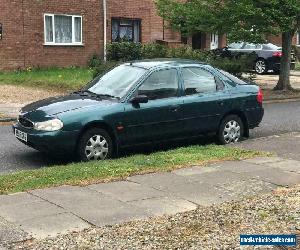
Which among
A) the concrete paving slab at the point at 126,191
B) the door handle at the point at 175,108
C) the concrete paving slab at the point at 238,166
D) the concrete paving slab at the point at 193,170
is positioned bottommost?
the concrete paving slab at the point at 126,191

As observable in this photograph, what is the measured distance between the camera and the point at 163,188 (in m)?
6.63

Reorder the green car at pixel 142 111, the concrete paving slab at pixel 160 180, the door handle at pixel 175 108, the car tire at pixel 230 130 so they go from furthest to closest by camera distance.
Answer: the car tire at pixel 230 130, the door handle at pixel 175 108, the green car at pixel 142 111, the concrete paving slab at pixel 160 180

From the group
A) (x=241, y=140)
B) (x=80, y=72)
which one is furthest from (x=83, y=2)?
(x=241, y=140)

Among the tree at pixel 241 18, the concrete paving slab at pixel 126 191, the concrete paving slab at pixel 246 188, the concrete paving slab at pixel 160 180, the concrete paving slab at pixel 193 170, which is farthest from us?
the tree at pixel 241 18

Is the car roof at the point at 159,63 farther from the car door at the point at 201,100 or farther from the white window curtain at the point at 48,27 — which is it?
the white window curtain at the point at 48,27

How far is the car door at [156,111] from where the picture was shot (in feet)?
28.9

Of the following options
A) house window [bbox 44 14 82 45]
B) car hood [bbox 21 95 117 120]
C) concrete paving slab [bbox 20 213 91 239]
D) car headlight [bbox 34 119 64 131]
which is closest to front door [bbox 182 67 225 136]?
car hood [bbox 21 95 117 120]

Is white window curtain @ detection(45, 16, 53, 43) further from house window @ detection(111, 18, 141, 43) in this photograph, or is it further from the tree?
the tree

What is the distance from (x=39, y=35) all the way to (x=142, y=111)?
17.3 metres

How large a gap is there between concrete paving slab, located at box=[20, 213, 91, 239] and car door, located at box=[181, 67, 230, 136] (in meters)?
4.35

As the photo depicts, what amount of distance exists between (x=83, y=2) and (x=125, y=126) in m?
18.7

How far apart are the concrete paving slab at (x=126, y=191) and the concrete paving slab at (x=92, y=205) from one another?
0.40 feet

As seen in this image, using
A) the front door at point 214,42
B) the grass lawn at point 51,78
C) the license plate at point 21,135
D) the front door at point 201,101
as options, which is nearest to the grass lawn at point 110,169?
the front door at point 201,101

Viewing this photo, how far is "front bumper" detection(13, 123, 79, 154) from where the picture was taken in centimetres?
814
